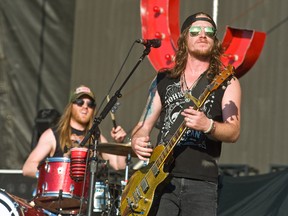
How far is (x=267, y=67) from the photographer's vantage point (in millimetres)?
9906

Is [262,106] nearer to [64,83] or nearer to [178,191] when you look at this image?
[64,83]

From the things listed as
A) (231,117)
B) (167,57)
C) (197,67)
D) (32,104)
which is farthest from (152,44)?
(32,104)

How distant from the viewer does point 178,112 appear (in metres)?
5.73

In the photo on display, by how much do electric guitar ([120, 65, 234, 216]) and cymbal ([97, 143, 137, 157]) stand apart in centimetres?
162

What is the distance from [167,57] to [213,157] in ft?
11.6

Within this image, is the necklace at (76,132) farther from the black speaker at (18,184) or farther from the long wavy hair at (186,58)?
the long wavy hair at (186,58)

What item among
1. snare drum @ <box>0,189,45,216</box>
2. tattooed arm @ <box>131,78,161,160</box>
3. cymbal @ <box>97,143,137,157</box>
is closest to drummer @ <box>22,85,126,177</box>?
cymbal @ <box>97,143,137,157</box>

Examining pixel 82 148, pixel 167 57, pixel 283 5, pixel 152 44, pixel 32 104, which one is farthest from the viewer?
pixel 32 104

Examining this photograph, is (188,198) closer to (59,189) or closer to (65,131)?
(59,189)

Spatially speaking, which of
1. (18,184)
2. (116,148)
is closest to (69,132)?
(116,148)

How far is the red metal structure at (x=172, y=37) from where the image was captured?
8555 mm

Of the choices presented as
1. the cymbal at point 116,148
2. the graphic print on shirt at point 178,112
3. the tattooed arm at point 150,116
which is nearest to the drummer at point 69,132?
the cymbal at point 116,148

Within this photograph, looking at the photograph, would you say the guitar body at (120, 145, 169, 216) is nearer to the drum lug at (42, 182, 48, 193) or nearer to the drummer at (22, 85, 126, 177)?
the drum lug at (42, 182, 48, 193)

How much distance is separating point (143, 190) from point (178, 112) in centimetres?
57
